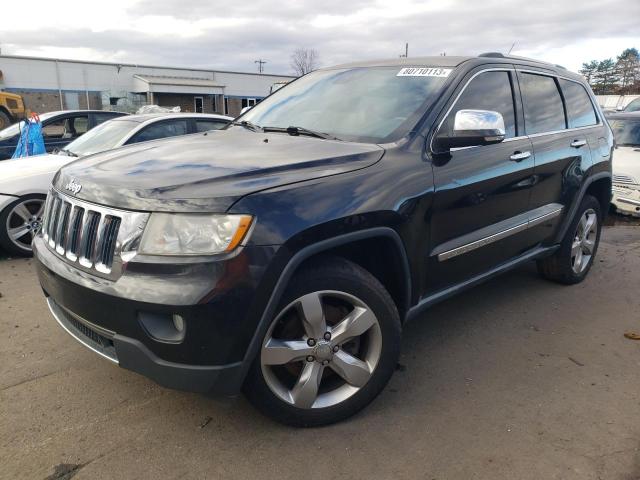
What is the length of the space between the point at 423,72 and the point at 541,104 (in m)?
1.24

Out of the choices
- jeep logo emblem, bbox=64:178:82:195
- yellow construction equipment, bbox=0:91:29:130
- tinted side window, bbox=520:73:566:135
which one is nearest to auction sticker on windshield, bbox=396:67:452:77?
tinted side window, bbox=520:73:566:135

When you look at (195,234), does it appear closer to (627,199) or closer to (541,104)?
(541,104)

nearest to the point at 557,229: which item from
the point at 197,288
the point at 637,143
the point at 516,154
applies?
the point at 516,154

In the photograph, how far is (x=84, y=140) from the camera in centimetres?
648

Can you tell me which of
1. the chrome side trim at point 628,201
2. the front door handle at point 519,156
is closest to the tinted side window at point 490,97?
the front door handle at point 519,156

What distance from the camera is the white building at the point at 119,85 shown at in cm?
3684

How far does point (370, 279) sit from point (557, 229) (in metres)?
2.32

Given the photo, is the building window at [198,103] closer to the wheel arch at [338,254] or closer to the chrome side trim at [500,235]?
the chrome side trim at [500,235]

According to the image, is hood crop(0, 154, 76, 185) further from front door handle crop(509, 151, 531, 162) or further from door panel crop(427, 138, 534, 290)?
front door handle crop(509, 151, 531, 162)

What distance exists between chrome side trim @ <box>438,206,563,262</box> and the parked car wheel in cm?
441

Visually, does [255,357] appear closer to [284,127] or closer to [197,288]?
[197,288]

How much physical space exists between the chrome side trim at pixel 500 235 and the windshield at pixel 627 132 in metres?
5.59

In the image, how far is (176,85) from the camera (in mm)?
40656

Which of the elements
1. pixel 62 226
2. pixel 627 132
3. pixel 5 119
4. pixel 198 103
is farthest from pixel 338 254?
pixel 198 103
